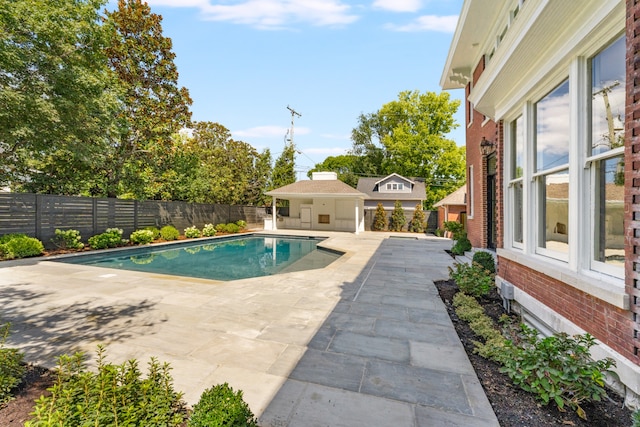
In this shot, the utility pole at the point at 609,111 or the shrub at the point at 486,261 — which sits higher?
the utility pole at the point at 609,111

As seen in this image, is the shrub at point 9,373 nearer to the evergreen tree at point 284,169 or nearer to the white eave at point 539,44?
the white eave at point 539,44

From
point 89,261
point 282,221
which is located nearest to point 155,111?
point 89,261

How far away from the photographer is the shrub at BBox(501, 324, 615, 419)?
224cm

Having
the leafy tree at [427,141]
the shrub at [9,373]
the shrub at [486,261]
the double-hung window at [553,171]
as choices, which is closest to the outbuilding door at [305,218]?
the leafy tree at [427,141]

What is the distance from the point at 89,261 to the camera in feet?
34.4

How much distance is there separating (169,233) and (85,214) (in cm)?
376

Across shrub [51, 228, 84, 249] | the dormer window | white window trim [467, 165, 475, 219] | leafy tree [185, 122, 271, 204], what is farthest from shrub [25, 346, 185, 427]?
the dormer window

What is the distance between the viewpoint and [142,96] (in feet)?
46.0

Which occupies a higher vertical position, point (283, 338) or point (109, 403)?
point (109, 403)

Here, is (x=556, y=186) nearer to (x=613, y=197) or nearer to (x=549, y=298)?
(x=613, y=197)

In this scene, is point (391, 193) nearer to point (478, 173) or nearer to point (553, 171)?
point (478, 173)

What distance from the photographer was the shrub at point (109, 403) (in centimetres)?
192

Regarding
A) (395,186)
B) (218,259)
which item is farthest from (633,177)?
(395,186)

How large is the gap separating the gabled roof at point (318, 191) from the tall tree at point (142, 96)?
7.97 meters
